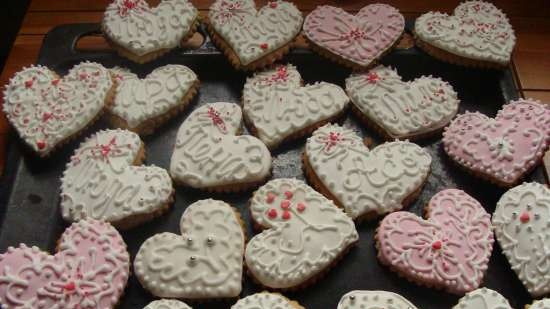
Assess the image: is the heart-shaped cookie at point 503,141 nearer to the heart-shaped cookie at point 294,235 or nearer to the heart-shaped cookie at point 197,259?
the heart-shaped cookie at point 294,235

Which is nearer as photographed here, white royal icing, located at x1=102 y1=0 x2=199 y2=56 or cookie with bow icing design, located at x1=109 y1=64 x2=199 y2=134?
cookie with bow icing design, located at x1=109 y1=64 x2=199 y2=134

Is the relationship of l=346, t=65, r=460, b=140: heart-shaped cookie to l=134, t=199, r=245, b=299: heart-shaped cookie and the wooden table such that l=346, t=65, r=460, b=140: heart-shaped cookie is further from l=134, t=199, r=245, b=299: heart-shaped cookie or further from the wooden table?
l=134, t=199, r=245, b=299: heart-shaped cookie

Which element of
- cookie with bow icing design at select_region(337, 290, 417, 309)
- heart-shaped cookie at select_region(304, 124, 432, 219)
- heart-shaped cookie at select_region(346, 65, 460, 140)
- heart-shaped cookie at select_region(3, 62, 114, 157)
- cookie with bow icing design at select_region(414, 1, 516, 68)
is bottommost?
cookie with bow icing design at select_region(337, 290, 417, 309)

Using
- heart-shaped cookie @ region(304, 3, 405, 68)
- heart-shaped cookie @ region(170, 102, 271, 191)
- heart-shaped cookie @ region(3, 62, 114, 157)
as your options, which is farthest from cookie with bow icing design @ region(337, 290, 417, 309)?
heart-shaped cookie @ region(3, 62, 114, 157)

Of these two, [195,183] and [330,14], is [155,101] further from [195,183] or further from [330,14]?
[330,14]

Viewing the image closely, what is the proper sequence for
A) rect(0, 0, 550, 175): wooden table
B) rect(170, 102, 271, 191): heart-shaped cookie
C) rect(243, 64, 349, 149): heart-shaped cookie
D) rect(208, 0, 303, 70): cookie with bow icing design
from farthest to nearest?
1. rect(0, 0, 550, 175): wooden table
2. rect(208, 0, 303, 70): cookie with bow icing design
3. rect(243, 64, 349, 149): heart-shaped cookie
4. rect(170, 102, 271, 191): heart-shaped cookie

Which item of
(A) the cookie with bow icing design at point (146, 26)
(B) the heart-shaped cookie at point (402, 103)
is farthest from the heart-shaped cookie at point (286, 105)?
(A) the cookie with bow icing design at point (146, 26)

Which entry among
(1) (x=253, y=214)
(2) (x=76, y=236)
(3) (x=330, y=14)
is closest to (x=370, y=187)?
(1) (x=253, y=214)
